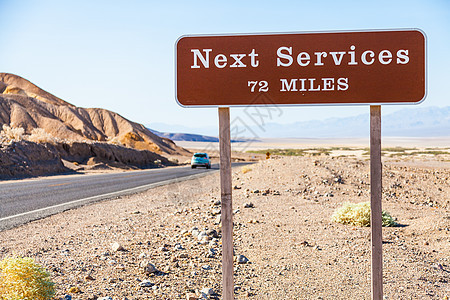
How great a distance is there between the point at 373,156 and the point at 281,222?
473 cm

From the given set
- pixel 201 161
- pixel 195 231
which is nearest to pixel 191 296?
pixel 195 231

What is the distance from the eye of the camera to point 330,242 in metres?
6.46

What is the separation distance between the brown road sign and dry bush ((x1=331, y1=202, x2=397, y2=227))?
4.94 metres

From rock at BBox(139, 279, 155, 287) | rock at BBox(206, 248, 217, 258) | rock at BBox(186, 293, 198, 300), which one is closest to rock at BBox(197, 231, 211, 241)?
rock at BBox(206, 248, 217, 258)

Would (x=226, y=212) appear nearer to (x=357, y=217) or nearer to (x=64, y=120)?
(x=357, y=217)

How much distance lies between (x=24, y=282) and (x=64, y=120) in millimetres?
72960

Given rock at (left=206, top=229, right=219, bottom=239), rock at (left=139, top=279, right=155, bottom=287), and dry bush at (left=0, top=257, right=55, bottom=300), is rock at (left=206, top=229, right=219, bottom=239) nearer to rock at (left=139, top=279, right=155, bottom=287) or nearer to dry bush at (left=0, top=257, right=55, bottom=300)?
rock at (left=139, top=279, right=155, bottom=287)

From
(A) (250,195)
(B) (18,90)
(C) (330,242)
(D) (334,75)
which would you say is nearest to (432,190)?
(A) (250,195)

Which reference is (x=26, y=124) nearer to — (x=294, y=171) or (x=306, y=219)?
(x=294, y=171)

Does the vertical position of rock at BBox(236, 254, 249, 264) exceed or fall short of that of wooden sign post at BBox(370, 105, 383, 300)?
it falls short

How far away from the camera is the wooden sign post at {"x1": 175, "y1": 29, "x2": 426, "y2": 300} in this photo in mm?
3250

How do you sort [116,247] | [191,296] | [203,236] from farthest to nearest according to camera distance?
[203,236] < [116,247] < [191,296]

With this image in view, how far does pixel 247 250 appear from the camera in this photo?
5977 mm

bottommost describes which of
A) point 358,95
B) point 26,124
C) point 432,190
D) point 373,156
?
point 432,190
